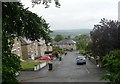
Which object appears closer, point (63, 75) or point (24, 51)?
point (63, 75)

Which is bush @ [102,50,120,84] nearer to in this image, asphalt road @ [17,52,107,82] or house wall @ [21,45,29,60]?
asphalt road @ [17,52,107,82]

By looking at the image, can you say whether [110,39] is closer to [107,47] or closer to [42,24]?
[107,47]

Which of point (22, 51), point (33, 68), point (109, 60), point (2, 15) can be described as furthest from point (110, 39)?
point (22, 51)

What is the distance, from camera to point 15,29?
14.9m

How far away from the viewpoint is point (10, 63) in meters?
13.1

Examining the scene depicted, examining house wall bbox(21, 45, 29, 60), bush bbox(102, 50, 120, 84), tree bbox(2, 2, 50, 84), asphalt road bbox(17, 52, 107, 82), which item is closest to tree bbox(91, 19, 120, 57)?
asphalt road bbox(17, 52, 107, 82)

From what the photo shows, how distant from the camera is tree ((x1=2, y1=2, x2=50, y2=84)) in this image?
43.0 ft

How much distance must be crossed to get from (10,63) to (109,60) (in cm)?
476

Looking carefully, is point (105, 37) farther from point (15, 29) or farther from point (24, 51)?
point (24, 51)

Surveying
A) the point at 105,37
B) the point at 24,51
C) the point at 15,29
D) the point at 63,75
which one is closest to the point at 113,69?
the point at 15,29

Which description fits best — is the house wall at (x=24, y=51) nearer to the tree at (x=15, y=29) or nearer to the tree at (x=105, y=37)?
the tree at (x=105, y=37)

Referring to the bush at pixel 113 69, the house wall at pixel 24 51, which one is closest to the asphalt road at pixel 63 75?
the bush at pixel 113 69

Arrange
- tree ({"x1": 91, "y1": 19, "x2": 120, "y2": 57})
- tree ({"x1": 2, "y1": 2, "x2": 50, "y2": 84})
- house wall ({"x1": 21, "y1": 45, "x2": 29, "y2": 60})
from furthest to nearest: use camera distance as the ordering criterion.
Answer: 1. house wall ({"x1": 21, "y1": 45, "x2": 29, "y2": 60})
2. tree ({"x1": 91, "y1": 19, "x2": 120, "y2": 57})
3. tree ({"x1": 2, "y1": 2, "x2": 50, "y2": 84})

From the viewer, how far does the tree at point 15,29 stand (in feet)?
43.0
